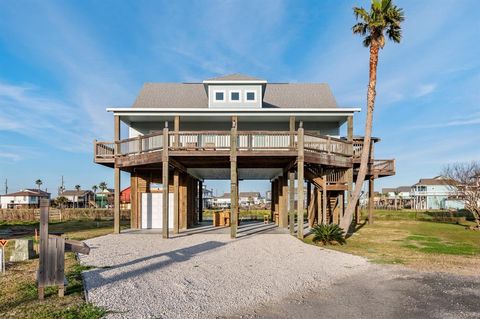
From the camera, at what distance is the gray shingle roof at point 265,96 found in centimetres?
2273

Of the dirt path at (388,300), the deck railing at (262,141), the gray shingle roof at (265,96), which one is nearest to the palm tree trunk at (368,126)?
the deck railing at (262,141)

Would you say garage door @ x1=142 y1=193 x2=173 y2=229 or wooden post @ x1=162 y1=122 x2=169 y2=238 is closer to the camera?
wooden post @ x1=162 y1=122 x2=169 y2=238

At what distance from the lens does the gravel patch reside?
6297mm

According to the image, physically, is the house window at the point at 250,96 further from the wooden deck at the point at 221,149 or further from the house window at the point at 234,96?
the wooden deck at the point at 221,149

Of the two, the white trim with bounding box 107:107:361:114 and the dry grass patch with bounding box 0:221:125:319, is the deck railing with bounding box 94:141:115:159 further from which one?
the dry grass patch with bounding box 0:221:125:319

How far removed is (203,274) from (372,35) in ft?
47.7

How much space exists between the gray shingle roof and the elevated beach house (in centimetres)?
7

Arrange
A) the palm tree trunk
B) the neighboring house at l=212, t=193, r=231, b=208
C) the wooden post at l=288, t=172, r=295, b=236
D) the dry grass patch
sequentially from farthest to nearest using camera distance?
the neighboring house at l=212, t=193, r=231, b=208 < the palm tree trunk < the wooden post at l=288, t=172, r=295, b=236 < the dry grass patch

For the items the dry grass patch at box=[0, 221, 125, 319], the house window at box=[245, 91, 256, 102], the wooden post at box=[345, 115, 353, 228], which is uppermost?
the house window at box=[245, 91, 256, 102]

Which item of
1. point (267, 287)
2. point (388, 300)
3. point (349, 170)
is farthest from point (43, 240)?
point (349, 170)

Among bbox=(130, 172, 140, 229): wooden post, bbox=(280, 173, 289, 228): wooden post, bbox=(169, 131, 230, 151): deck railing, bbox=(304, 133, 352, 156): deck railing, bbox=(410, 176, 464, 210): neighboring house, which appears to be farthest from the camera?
bbox=(410, 176, 464, 210): neighboring house

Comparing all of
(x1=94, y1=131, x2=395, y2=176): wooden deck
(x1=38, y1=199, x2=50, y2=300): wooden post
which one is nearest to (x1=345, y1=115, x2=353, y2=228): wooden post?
(x1=94, y1=131, x2=395, y2=176): wooden deck

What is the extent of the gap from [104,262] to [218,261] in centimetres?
345

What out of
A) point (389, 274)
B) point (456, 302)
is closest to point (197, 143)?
point (389, 274)
